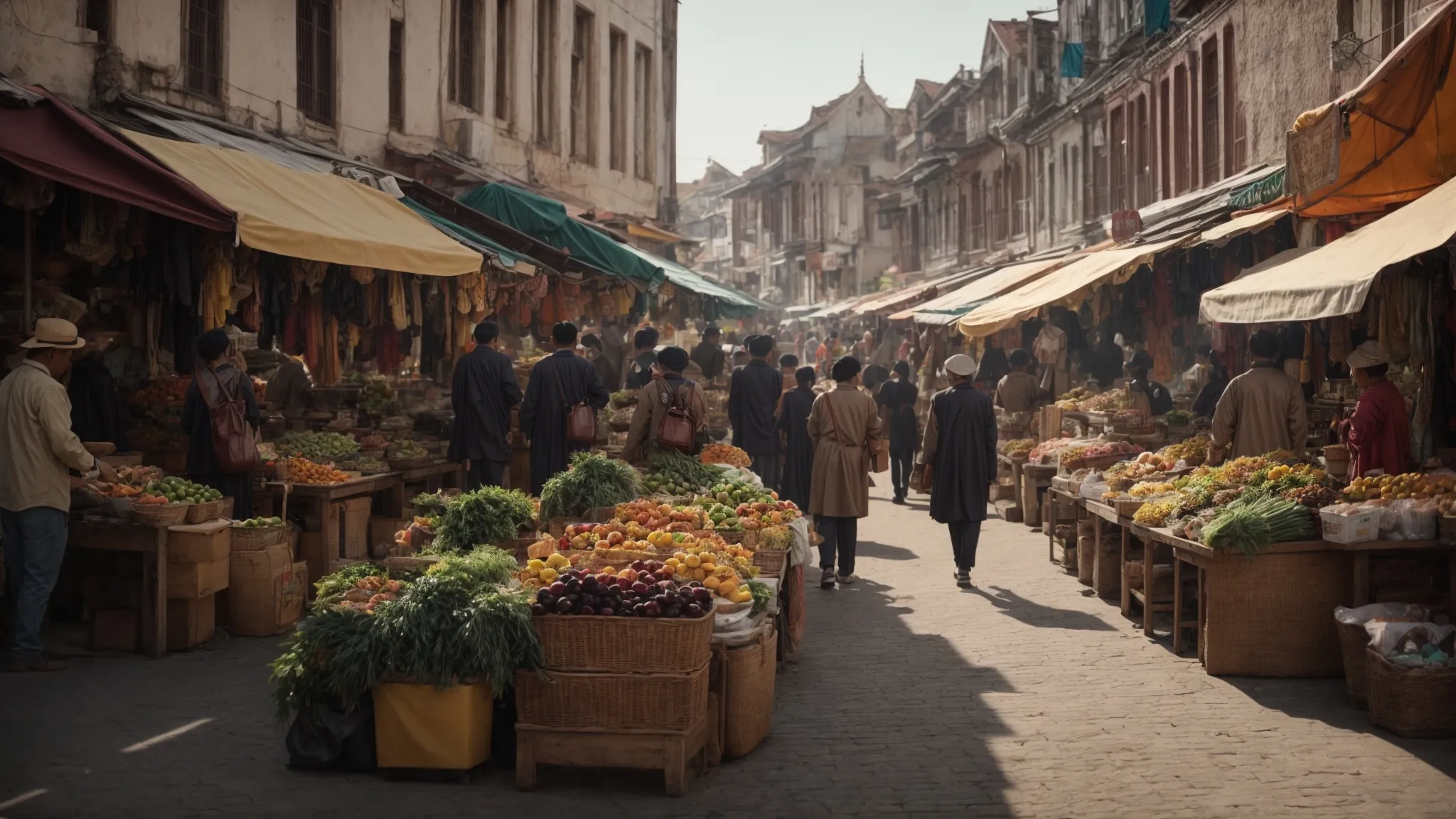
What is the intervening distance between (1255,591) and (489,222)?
997cm

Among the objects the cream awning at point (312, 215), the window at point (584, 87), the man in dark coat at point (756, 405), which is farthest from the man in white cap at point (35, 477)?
the window at point (584, 87)

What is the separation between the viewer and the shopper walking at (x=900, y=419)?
1894 centimetres

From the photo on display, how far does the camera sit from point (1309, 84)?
17.9 metres

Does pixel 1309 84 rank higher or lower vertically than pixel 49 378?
higher

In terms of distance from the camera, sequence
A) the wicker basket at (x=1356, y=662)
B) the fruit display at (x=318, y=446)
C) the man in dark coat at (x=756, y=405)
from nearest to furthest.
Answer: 1. the wicker basket at (x=1356, y=662)
2. the fruit display at (x=318, y=446)
3. the man in dark coat at (x=756, y=405)

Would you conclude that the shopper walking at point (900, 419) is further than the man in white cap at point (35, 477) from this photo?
Yes

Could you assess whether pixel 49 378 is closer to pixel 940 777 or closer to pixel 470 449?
pixel 470 449

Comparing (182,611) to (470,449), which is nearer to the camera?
(182,611)

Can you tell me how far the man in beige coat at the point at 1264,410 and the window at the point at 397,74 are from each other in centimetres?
1159

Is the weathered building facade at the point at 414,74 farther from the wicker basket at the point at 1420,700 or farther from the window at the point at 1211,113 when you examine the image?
the window at the point at 1211,113

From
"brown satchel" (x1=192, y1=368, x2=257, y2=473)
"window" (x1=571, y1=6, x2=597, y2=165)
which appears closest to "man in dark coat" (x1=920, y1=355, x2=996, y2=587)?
"brown satchel" (x1=192, y1=368, x2=257, y2=473)

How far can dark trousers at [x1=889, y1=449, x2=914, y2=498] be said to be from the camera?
19.3 meters

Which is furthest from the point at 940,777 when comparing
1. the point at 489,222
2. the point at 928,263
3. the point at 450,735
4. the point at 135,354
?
the point at 928,263

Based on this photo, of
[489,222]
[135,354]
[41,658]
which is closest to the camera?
[41,658]
